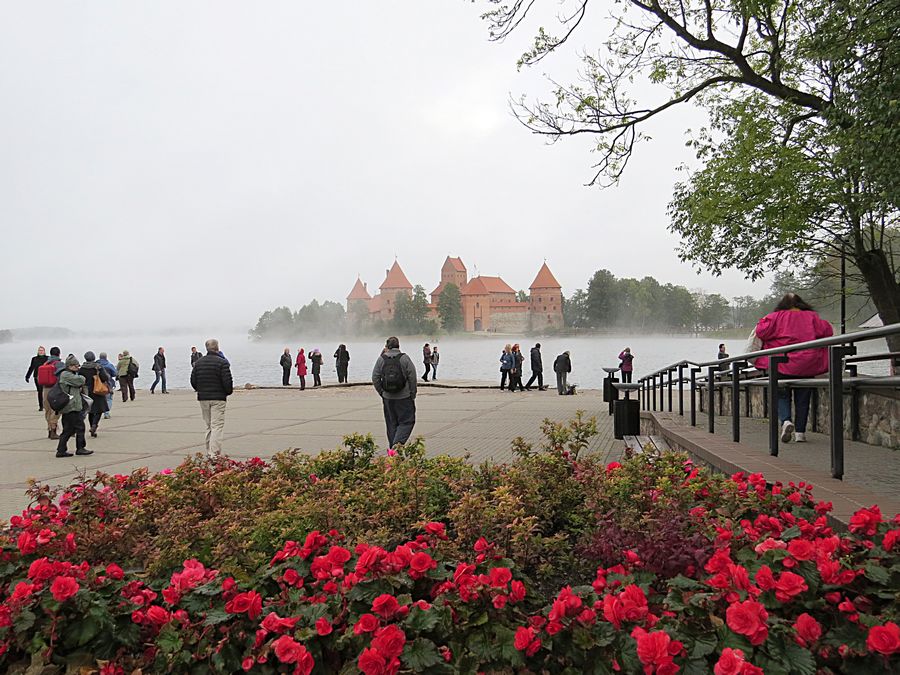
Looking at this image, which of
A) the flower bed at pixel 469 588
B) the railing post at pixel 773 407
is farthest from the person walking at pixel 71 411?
the railing post at pixel 773 407

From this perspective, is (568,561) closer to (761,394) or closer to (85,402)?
(761,394)

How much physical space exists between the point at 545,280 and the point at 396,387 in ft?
445

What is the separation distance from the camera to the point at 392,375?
29.9ft

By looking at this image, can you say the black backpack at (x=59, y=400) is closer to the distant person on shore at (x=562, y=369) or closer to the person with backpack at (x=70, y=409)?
the person with backpack at (x=70, y=409)

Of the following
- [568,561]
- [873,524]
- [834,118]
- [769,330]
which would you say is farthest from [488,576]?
[834,118]

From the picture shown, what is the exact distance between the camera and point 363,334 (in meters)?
144

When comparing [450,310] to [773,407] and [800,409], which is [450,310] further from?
[773,407]

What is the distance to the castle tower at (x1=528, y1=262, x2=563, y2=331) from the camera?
140 meters

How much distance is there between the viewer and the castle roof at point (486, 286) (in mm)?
142375

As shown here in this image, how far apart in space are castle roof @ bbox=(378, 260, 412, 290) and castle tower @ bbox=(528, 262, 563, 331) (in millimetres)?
26754

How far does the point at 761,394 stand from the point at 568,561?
8347 millimetres

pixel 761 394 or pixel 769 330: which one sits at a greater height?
pixel 769 330

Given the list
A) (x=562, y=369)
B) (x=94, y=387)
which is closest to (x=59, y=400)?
(x=94, y=387)

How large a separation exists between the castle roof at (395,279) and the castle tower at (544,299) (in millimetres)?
26754
